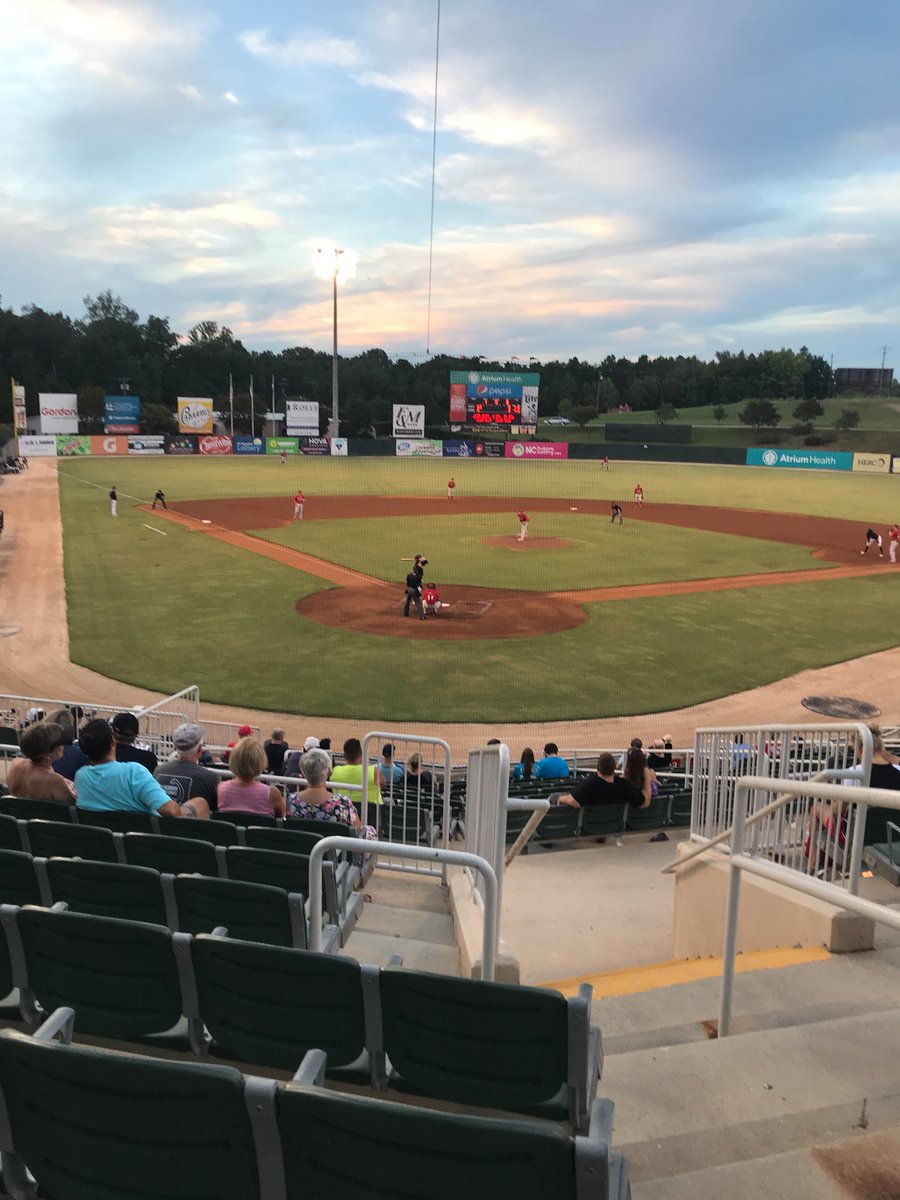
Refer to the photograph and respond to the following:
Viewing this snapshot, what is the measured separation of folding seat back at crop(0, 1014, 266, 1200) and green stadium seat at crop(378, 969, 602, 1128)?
0.93 m

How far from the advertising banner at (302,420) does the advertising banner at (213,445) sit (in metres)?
8.42

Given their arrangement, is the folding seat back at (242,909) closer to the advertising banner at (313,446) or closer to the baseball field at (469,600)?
the baseball field at (469,600)

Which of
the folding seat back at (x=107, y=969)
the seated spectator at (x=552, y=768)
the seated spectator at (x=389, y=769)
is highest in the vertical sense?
the folding seat back at (x=107, y=969)

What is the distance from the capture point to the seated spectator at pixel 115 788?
21.6 ft

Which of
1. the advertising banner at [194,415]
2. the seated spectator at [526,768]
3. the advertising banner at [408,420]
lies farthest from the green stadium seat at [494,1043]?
the advertising banner at [194,415]

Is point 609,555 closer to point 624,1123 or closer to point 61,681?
point 61,681

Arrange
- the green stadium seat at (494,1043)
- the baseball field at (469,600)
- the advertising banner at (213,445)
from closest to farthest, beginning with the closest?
1. the green stadium seat at (494,1043)
2. the baseball field at (469,600)
3. the advertising banner at (213,445)

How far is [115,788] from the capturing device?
21.8ft

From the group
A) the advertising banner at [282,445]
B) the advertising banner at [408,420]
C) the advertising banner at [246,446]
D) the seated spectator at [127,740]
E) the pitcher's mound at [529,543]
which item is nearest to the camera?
the seated spectator at [127,740]

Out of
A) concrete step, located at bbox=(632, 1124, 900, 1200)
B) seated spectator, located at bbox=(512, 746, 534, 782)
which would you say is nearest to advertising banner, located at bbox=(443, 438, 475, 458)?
seated spectator, located at bbox=(512, 746, 534, 782)

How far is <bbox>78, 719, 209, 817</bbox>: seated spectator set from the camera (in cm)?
659

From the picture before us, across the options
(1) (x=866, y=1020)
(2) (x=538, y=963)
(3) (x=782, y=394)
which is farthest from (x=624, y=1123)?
(3) (x=782, y=394)

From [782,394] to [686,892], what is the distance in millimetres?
158116

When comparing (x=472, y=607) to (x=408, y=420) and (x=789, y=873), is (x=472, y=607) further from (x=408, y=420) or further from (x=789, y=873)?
(x=408, y=420)
